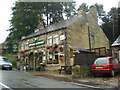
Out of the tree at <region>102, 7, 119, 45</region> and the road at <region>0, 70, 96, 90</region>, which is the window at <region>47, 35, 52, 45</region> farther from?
the tree at <region>102, 7, 119, 45</region>

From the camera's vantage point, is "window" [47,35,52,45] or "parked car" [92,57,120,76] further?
"window" [47,35,52,45]

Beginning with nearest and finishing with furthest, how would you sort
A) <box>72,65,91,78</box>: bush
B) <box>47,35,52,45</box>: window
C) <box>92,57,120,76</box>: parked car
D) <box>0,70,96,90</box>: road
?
<box>0,70,96,90</box>: road, <box>92,57,120,76</box>: parked car, <box>72,65,91,78</box>: bush, <box>47,35,52,45</box>: window

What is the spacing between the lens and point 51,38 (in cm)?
2269

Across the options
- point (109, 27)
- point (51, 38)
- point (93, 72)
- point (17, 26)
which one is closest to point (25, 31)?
point (17, 26)

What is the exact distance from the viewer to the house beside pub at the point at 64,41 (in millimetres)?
20672

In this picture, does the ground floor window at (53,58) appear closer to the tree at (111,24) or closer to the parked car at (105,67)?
the parked car at (105,67)

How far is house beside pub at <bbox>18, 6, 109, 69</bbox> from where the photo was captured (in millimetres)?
20672

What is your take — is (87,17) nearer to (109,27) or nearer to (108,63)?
(108,63)

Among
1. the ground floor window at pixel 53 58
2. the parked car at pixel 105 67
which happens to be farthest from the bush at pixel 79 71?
the ground floor window at pixel 53 58

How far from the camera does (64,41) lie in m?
20.7

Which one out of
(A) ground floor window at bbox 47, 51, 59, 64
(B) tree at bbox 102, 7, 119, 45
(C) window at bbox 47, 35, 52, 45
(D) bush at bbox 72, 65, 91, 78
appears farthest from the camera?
(B) tree at bbox 102, 7, 119, 45

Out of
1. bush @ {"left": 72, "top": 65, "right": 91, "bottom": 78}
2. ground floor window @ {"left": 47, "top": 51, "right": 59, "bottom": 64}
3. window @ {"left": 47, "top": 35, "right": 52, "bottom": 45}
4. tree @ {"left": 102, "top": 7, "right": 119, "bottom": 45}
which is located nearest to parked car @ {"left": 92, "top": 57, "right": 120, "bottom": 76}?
bush @ {"left": 72, "top": 65, "right": 91, "bottom": 78}

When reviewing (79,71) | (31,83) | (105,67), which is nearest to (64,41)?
(79,71)

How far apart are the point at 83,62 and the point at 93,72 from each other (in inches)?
81.7
